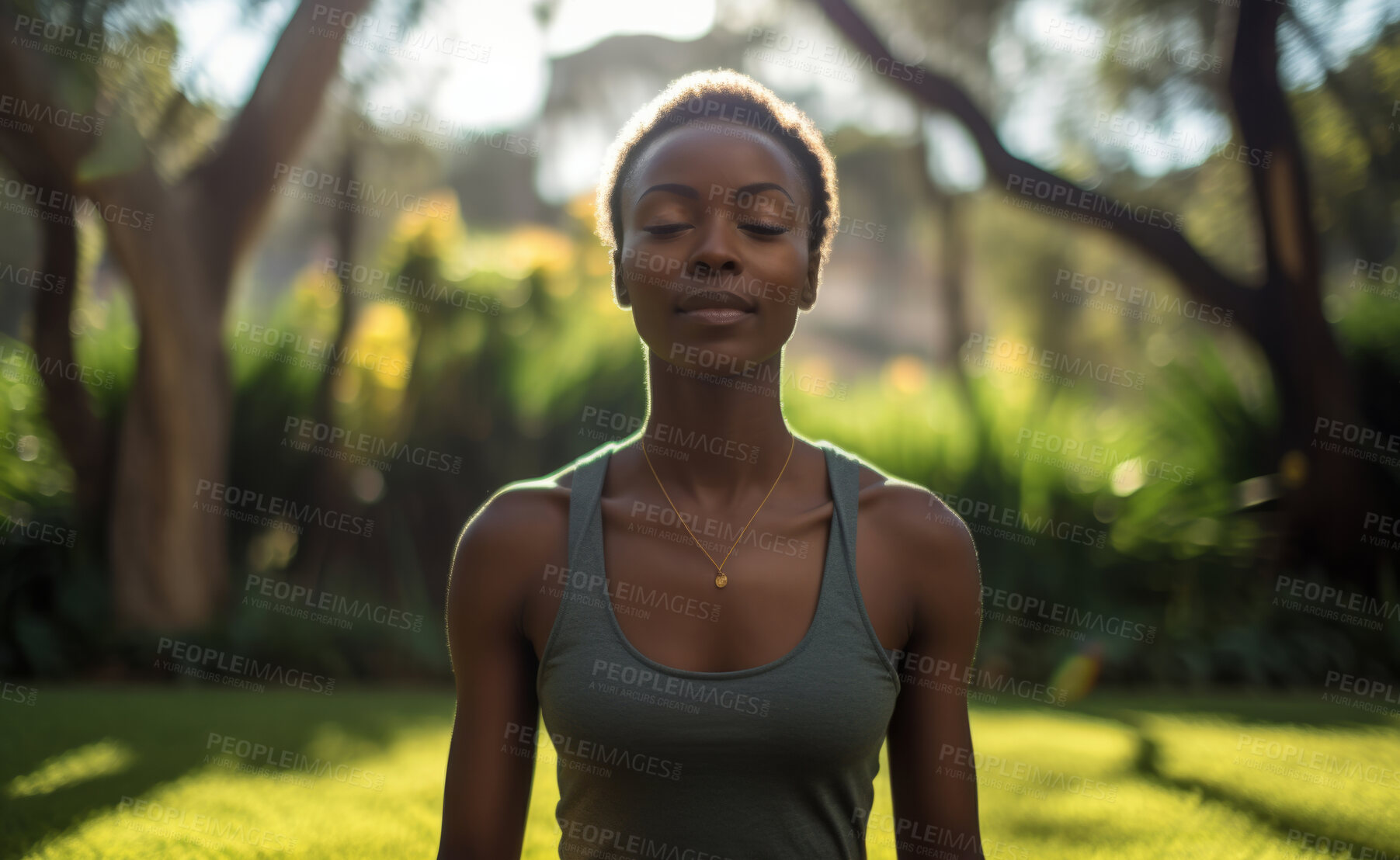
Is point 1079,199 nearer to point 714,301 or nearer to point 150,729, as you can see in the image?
point 714,301

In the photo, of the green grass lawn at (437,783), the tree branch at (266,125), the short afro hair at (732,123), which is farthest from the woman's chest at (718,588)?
the tree branch at (266,125)

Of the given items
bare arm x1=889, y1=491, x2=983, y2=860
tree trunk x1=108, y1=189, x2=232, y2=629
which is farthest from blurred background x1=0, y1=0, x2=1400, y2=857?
bare arm x1=889, y1=491, x2=983, y2=860

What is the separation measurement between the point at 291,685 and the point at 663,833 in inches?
176

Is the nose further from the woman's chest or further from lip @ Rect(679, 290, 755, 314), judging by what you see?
the woman's chest

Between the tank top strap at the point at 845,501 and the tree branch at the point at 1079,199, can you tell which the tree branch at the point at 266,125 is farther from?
the tank top strap at the point at 845,501

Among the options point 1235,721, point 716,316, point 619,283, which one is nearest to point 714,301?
point 716,316

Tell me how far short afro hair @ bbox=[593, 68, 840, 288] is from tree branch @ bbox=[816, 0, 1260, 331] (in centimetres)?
536

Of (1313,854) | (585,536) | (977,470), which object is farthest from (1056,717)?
(585,536)

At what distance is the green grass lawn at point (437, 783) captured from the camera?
2.45m

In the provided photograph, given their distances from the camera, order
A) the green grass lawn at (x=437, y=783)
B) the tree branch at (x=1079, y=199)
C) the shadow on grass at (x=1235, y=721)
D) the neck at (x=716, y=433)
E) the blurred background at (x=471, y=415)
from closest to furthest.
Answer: the neck at (x=716, y=433), the green grass lawn at (x=437, y=783), the shadow on grass at (x=1235, y=721), the blurred background at (x=471, y=415), the tree branch at (x=1079, y=199)

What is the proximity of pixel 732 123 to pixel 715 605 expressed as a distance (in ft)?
2.92

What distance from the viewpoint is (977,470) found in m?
6.94

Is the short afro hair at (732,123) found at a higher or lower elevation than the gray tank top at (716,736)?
higher

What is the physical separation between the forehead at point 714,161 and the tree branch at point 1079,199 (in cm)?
558
